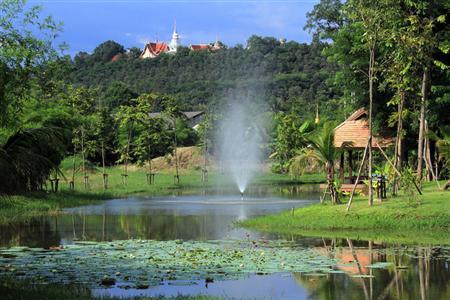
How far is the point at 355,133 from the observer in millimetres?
37219

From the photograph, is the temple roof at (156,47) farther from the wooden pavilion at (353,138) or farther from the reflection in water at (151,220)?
the wooden pavilion at (353,138)

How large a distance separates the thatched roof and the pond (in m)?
9.52

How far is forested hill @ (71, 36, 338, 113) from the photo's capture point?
355 feet

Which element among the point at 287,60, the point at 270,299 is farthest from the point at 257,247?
the point at 287,60

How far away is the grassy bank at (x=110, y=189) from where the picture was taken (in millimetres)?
33469

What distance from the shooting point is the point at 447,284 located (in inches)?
A: 604

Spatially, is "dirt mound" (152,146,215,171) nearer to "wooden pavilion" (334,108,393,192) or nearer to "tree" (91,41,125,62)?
"wooden pavilion" (334,108,393,192)

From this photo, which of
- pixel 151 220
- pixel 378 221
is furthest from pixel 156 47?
pixel 378 221

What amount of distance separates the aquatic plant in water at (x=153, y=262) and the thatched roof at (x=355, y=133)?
14.6 metres

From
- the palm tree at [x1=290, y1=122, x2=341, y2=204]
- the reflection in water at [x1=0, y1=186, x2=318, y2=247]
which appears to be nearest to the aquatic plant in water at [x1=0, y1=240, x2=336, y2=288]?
the reflection in water at [x1=0, y1=186, x2=318, y2=247]

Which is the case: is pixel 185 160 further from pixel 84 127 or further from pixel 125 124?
pixel 84 127

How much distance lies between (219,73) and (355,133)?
91.6m

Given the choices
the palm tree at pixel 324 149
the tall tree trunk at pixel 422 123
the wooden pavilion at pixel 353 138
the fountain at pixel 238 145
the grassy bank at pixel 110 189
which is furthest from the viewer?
the fountain at pixel 238 145

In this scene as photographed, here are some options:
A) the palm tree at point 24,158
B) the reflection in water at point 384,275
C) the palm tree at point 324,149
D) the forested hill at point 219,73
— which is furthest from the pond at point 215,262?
the forested hill at point 219,73
